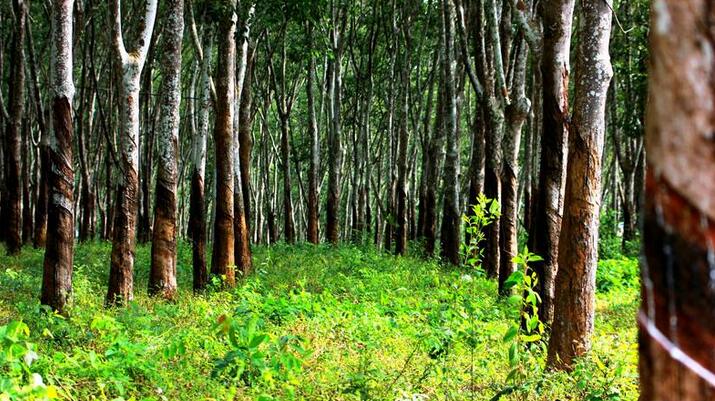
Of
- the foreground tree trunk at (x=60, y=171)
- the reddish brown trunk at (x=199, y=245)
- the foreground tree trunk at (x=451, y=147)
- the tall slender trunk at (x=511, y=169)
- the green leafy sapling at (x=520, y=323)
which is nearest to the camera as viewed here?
the green leafy sapling at (x=520, y=323)

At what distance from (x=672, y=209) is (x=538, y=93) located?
591 inches

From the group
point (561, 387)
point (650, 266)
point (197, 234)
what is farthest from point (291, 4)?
point (650, 266)

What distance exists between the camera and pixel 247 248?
1261cm

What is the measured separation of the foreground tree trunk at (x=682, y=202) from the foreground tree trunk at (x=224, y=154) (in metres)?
10.1

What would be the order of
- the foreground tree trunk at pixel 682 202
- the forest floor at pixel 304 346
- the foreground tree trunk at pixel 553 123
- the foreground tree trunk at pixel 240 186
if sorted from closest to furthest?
the foreground tree trunk at pixel 682 202, the forest floor at pixel 304 346, the foreground tree trunk at pixel 553 123, the foreground tree trunk at pixel 240 186

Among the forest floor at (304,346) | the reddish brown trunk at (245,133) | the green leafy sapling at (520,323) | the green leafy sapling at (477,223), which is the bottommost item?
the forest floor at (304,346)

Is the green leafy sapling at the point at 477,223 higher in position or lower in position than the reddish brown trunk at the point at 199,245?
higher

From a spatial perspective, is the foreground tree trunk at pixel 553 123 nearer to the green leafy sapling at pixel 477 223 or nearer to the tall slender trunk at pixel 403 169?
the green leafy sapling at pixel 477 223

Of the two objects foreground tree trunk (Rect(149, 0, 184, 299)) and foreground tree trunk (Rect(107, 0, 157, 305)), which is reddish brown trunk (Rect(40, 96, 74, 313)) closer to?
foreground tree trunk (Rect(107, 0, 157, 305))

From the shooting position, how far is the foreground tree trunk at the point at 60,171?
7.68 m

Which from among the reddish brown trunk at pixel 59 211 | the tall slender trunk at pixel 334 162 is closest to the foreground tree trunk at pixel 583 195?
the reddish brown trunk at pixel 59 211

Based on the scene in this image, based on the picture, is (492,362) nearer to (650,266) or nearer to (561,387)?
(561,387)

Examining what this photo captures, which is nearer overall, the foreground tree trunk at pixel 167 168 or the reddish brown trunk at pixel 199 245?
the foreground tree trunk at pixel 167 168

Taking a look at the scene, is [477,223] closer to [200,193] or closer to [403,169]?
[200,193]
